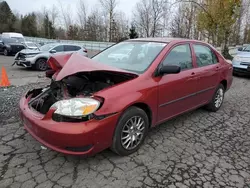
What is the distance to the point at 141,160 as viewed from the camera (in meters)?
2.94

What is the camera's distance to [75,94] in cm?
306

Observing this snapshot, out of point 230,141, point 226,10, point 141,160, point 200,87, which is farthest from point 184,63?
point 226,10

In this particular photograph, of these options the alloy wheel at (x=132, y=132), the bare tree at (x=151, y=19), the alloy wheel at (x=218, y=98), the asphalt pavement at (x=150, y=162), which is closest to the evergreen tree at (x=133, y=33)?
the bare tree at (x=151, y=19)

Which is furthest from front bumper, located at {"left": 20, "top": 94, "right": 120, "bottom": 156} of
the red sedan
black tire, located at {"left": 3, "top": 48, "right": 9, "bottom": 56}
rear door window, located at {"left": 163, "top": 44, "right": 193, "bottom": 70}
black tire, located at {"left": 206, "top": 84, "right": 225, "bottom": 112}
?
black tire, located at {"left": 3, "top": 48, "right": 9, "bottom": 56}

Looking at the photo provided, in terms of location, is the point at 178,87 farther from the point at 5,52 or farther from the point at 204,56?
the point at 5,52

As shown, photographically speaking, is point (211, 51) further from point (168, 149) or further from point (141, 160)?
point (141, 160)

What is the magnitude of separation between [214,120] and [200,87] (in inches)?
33.1

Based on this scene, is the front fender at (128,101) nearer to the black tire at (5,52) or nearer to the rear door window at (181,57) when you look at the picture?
the rear door window at (181,57)

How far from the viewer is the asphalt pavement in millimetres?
2514

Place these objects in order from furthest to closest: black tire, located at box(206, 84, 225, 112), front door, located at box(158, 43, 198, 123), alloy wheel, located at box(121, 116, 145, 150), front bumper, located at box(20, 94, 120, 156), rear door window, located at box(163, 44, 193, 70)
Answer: black tire, located at box(206, 84, 225, 112) < rear door window, located at box(163, 44, 193, 70) < front door, located at box(158, 43, 198, 123) < alloy wheel, located at box(121, 116, 145, 150) < front bumper, located at box(20, 94, 120, 156)

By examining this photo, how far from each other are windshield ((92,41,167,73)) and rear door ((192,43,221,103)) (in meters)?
1.00

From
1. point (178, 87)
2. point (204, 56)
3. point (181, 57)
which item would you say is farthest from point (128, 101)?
point (204, 56)

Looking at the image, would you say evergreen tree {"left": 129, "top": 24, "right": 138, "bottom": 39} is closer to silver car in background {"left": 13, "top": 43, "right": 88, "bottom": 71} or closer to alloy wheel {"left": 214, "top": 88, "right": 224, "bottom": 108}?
silver car in background {"left": 13, "top": 43, "right": 88, "bottom": 71}

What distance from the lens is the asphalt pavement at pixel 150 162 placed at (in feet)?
8.25
